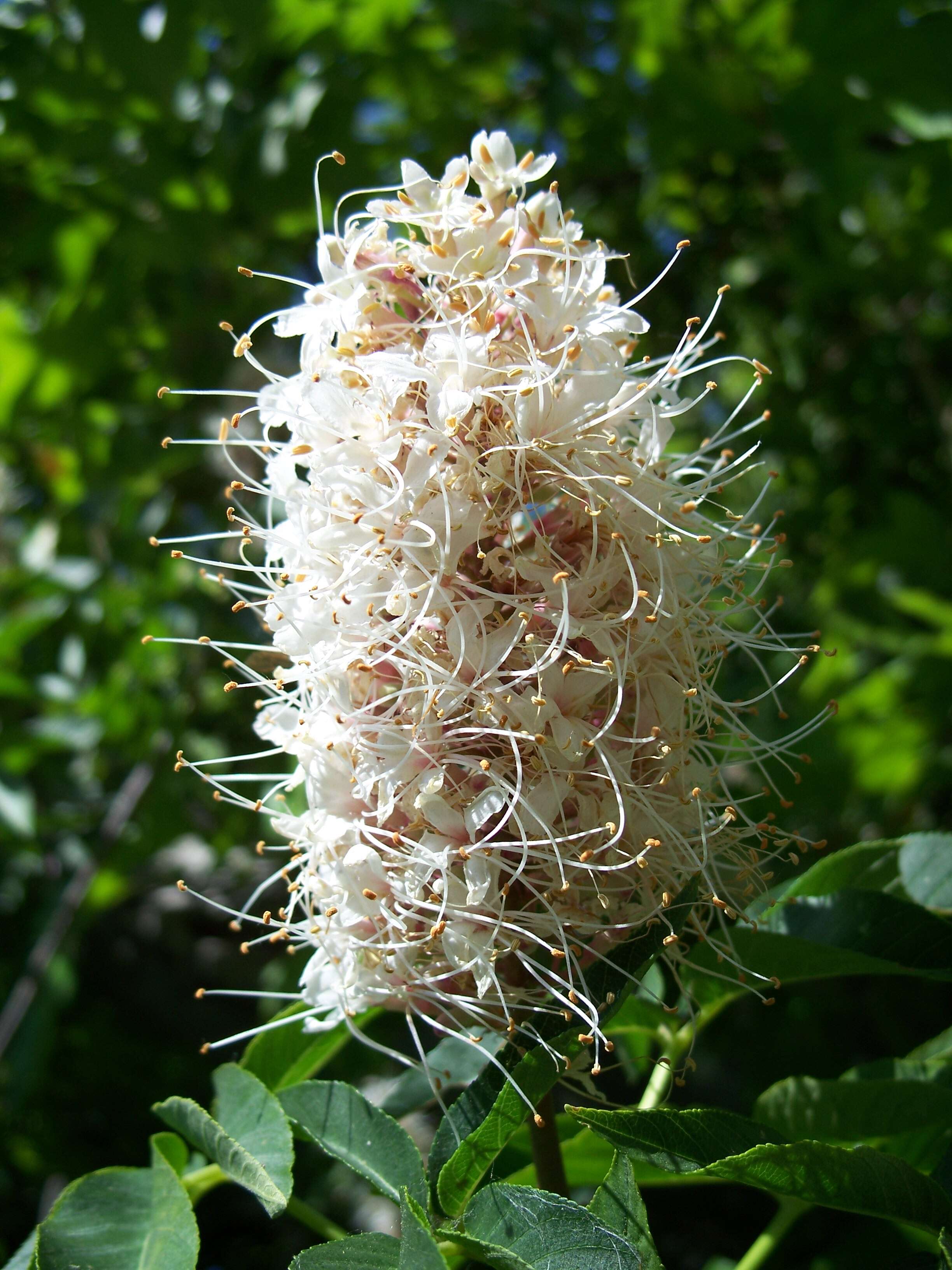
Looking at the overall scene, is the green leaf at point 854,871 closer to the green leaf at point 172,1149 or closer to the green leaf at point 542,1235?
the green leaf at point 542,1235

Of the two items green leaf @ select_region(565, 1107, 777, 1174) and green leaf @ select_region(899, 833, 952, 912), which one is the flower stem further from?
green leaf @ select_region(899, 833, 952, 912)

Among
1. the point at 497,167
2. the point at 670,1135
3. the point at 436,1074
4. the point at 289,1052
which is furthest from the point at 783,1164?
Answer: the point at 497,167

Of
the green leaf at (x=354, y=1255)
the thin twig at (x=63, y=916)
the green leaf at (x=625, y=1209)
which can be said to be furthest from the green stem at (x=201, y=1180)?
the thin twig at (x=63, y=916)

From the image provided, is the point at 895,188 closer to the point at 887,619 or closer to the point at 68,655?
the point at 887,619

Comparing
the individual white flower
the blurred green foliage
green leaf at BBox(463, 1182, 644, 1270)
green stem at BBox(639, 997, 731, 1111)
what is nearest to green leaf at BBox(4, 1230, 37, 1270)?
green leaf at BBox(463, 1182, 644, 1270)

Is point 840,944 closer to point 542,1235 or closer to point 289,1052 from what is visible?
point 542,1235

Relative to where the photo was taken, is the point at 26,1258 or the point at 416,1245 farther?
the point at 26,1258
